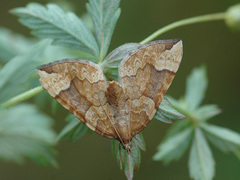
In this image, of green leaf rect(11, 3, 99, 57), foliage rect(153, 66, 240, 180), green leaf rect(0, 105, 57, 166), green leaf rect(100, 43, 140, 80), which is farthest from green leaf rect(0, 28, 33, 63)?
foliage rect(153, 66, 240, 180)

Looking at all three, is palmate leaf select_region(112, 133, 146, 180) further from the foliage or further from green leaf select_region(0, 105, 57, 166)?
green leaf select_region(0, 105, 57, 166)

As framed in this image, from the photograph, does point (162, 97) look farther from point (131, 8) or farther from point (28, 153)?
point (131, 8)

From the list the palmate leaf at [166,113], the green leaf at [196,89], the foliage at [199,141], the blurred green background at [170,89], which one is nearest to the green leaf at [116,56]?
the palmate leaf at [166,113]

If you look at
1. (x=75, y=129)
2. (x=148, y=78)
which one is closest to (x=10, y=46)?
(x=75, y=129)

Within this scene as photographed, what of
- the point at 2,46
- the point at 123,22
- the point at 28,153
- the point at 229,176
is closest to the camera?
the point at 28,153

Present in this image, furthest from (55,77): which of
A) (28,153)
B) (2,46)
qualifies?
(2,46)

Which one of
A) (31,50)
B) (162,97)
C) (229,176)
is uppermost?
(31,50)
